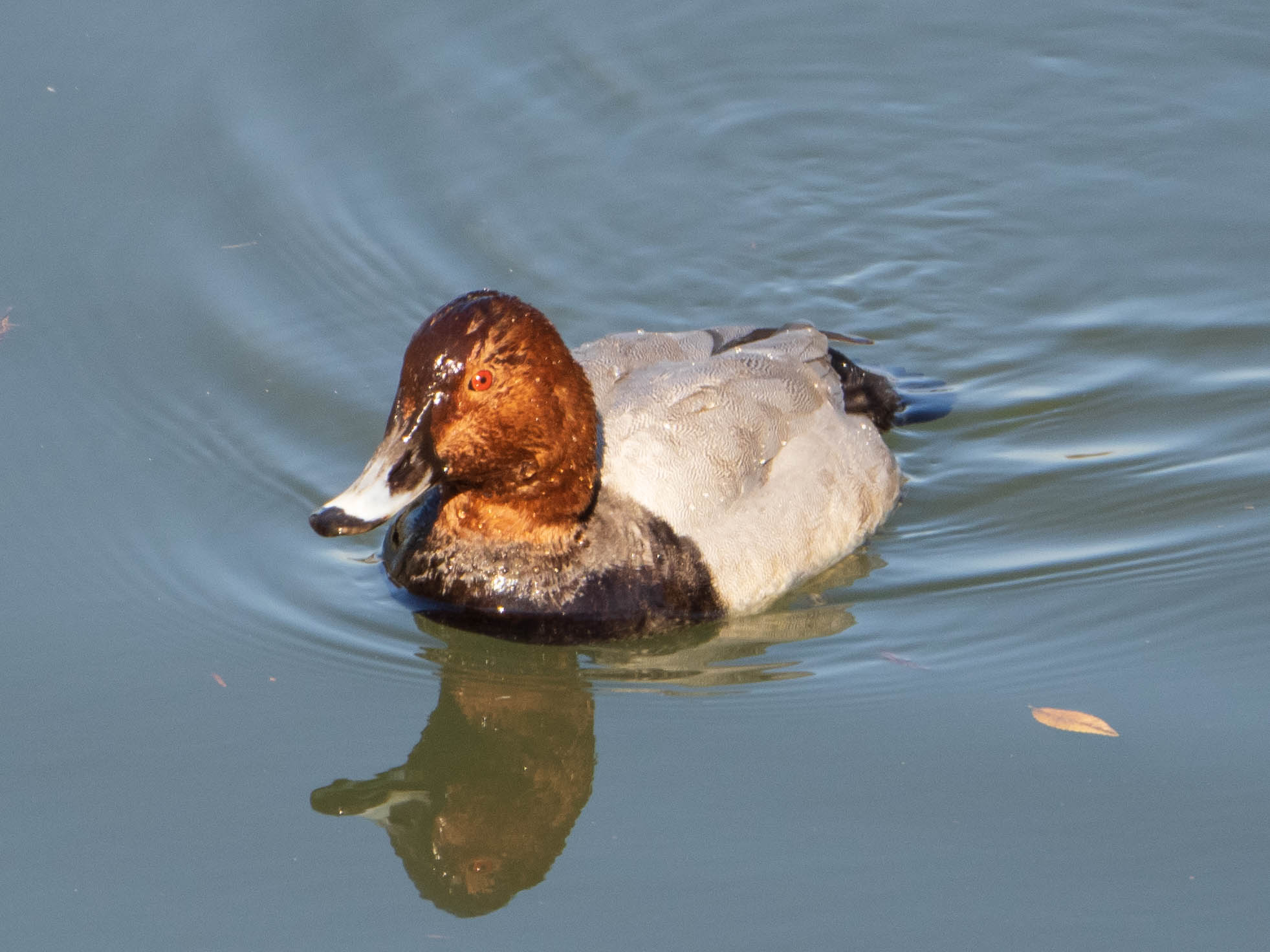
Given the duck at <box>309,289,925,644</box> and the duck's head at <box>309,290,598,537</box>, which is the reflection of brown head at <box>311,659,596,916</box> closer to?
the duck at <box>309,289,925,644</box>

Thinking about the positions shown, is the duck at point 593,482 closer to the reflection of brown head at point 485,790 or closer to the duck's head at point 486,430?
the duck's head at point 486,430

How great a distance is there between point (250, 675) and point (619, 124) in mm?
4884

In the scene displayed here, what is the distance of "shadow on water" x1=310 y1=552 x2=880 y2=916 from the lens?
15.6ft

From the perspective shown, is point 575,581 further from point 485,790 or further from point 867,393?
point 867,393

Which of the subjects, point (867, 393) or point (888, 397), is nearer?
point (867, 393)

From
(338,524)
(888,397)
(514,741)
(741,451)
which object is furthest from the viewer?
(888,397)

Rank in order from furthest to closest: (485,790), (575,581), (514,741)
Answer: (575,581) → (514,741) → (485,790)

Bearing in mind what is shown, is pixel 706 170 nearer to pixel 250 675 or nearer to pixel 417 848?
pixel 250 675

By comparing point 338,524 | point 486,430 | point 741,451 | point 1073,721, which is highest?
point 486,430

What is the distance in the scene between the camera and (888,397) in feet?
24.1

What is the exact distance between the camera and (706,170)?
30.3 feet

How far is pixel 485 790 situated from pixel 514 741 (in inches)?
12.5

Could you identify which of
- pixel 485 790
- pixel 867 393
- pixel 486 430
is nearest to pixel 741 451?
pixel 486 430

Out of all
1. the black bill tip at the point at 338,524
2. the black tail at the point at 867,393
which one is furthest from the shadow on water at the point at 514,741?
the black tail at the point at 867,393
